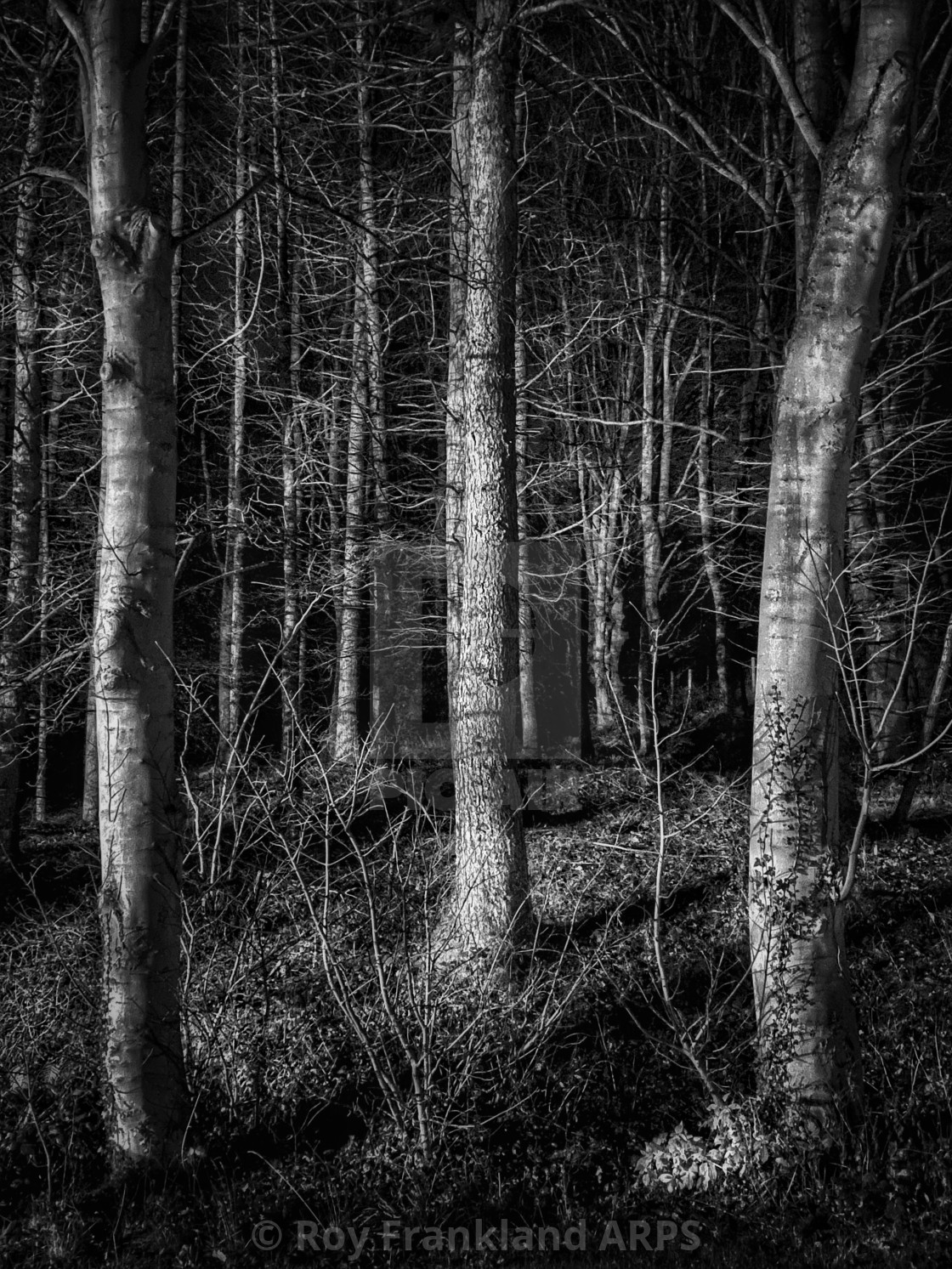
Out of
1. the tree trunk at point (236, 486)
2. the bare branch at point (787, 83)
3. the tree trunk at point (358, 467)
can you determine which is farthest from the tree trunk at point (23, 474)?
the bare branch at point (787, 83)

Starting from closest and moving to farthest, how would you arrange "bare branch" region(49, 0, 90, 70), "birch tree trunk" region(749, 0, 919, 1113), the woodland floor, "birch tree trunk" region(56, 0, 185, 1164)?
the woodland floor, "birch tree trunk" region(56, 0, 185, 1164), "bare branch" region(49, 0, 90, 70), "birch tree trunk" region(749, 0, 919, 1113)

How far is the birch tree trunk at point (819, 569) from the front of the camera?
520cm

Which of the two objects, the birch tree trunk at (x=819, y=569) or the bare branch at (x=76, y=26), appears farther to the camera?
the birch tree trunk at (x=819, y=569)

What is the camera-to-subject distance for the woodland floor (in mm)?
4438

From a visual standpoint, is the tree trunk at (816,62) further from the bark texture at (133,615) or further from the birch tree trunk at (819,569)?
the bark texture at (133,615)

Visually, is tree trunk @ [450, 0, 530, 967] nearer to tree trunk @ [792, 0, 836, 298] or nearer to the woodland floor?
the woodland floor

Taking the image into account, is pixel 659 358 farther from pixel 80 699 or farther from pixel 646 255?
pixel 80 699

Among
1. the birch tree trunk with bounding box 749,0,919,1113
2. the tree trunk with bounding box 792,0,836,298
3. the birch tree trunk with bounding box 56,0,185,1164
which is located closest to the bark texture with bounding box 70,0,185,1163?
→ the birch tree trunk with bounding box 56,0,185,1164

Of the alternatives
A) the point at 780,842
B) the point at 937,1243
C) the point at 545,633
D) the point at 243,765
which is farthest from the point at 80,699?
the point at 937,1243

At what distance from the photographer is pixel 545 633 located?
725 inches

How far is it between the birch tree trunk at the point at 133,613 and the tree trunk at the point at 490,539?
317 centimetres

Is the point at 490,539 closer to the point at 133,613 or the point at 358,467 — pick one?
the point at 133,613

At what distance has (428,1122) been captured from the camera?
490 centimetres

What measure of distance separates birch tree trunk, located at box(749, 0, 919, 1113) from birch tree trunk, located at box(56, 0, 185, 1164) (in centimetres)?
300
